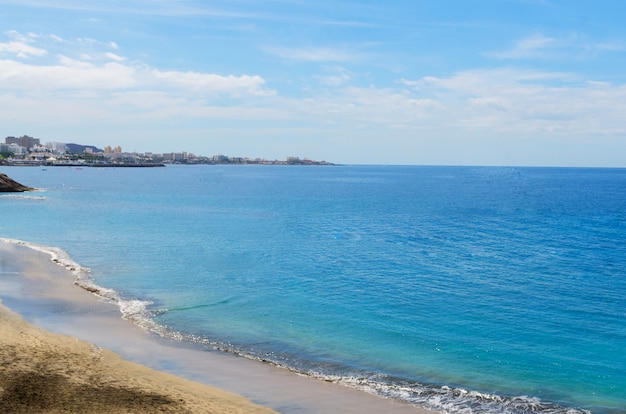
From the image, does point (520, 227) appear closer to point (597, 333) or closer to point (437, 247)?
point (437, 247)

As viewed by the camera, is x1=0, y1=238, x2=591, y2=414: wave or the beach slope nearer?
the beach slope

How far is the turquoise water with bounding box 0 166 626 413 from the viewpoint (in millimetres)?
18891

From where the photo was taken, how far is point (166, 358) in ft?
65.2

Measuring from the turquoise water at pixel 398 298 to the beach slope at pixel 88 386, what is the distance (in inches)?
152

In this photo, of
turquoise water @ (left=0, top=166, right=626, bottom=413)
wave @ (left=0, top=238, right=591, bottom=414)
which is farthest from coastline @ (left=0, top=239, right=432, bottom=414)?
turquoise water @ (left=0, top=166, right=626, bottom=413)

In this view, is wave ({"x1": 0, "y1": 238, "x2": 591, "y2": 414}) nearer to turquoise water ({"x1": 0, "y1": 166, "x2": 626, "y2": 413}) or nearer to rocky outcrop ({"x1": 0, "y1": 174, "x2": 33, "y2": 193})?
turquoise water ({"x1": 0, "y1": 166, "x2": 626, "y2": 413})

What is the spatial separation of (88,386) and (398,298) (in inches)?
662

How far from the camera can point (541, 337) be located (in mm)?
22953

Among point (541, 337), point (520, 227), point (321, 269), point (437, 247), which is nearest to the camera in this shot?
point (541, 337)

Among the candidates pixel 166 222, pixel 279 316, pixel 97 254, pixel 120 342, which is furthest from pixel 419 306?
pixel 166 222

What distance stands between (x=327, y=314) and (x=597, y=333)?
11.6 meters

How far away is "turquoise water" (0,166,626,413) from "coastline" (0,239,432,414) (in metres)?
0.96

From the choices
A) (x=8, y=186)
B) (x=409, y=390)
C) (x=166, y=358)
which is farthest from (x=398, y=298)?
(x=8, y=186)

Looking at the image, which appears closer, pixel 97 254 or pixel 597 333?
pixel 597 333
